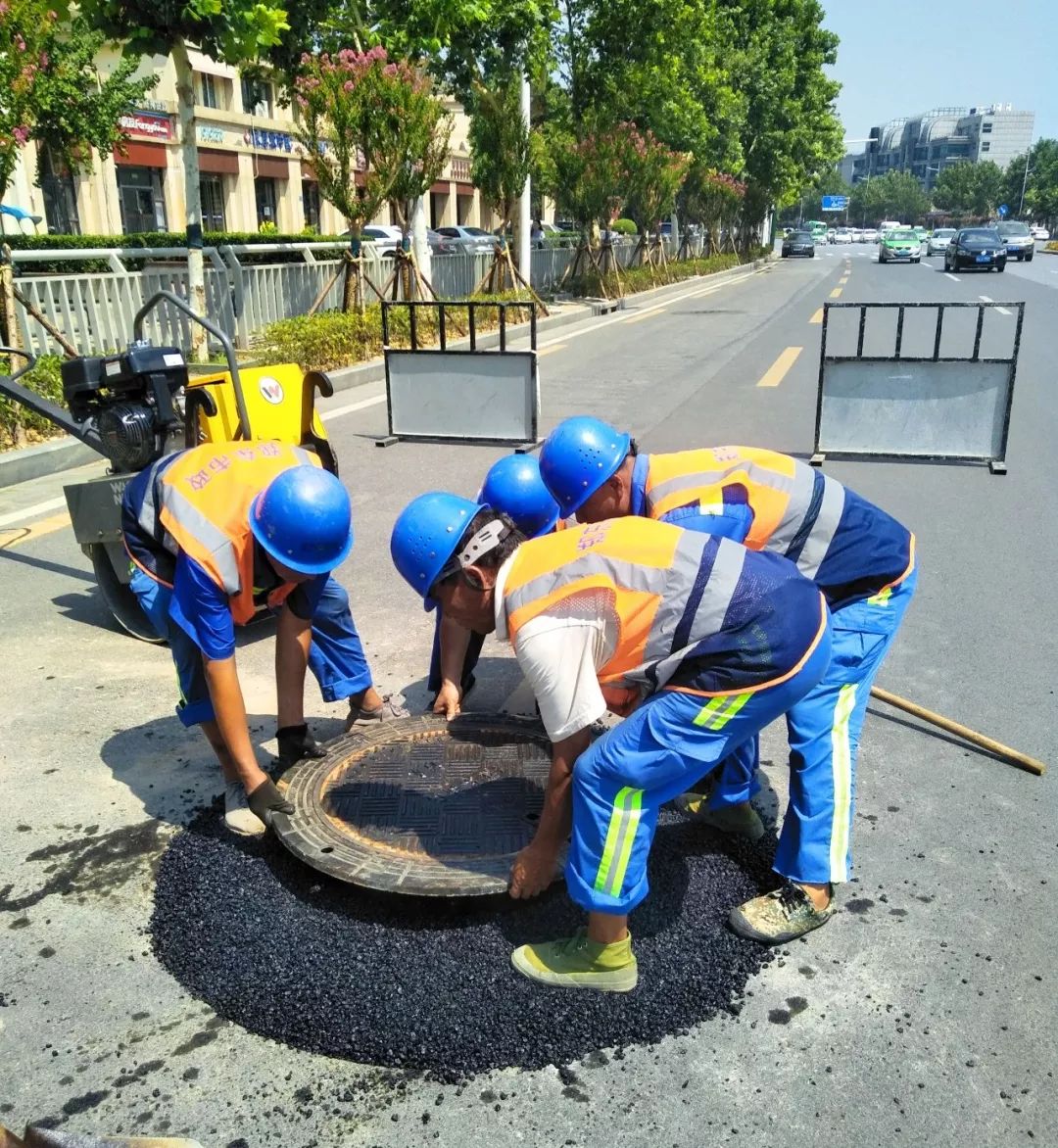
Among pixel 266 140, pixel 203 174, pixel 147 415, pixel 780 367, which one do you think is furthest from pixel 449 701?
pixel 266 140

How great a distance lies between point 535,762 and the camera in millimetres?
3393

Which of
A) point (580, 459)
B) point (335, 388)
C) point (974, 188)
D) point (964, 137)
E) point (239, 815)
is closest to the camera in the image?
point (580, 459)

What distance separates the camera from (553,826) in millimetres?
2428

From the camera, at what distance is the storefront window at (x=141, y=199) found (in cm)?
3216

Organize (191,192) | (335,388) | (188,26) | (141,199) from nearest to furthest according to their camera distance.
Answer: (188,26), (191,192), (335,388), (141,199)

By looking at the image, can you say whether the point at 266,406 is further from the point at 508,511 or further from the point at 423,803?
the point at 423,803

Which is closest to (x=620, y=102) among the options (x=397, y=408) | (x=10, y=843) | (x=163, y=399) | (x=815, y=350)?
(x=815, y=350)

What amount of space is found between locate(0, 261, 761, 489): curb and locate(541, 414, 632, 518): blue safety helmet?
5.95m

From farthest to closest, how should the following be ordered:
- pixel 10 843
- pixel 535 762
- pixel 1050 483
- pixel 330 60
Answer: pixel 330 60, pixel 1050 483, pixel 535 762, pixel 10 843

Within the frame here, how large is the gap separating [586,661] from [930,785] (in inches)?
73.3

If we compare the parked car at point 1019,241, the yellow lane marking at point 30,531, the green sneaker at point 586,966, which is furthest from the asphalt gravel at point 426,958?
the parked car at point 1019,241

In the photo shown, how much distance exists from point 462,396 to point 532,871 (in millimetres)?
6784

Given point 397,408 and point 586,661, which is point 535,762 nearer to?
point 586,661

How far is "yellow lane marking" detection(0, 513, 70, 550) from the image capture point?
612 cm
